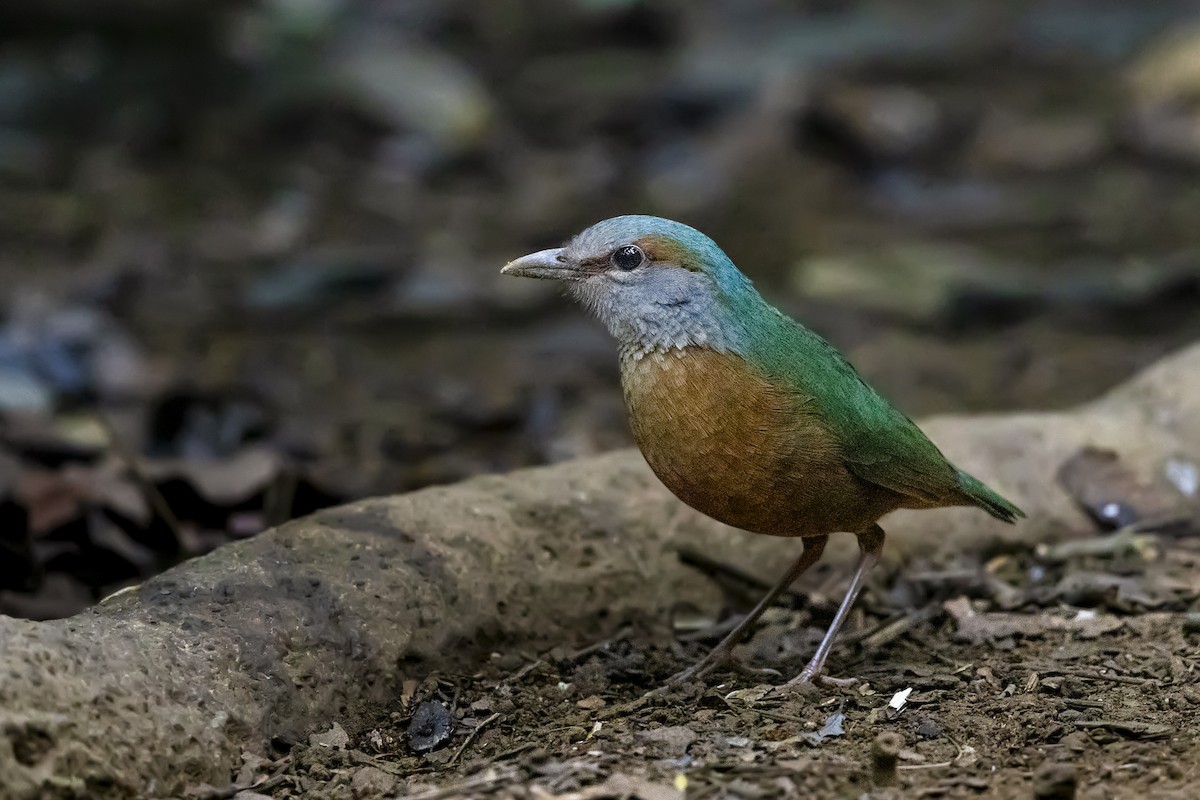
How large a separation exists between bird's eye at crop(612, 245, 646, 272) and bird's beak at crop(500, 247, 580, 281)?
138mm

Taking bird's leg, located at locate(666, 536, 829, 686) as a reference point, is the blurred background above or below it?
above

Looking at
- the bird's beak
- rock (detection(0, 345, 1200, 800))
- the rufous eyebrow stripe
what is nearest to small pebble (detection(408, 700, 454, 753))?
rock (detection(0, 345, 1200, 800))

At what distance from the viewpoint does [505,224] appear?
10.6 metres

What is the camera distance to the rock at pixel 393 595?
315cm

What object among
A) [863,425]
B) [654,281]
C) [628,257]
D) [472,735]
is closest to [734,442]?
[863,425]

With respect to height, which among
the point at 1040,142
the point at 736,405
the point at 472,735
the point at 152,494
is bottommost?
the point at 472,735

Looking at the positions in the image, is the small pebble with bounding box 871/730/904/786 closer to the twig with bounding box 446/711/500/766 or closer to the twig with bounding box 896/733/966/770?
the twig with bounding box 896/733/966/770

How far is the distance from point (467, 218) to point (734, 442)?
289 inches

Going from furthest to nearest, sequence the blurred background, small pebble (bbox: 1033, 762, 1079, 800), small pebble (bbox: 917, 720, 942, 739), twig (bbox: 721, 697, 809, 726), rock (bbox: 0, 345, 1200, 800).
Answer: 1. the blurred background
2. twig (bbox: 721, 697, 809, 726)
3. small pebble (bbox: 917, 720, 942, 739)
4. rock (bbox: 0, 345, 1200, 800)
5. small pebble (bbox: 1033, 762, 1079, 800)

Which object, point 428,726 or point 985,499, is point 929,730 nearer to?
point 985,499

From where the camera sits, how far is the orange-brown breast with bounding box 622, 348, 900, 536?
3.82m

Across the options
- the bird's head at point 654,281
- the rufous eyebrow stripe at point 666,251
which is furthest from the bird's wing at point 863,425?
the rufous eyebrow stripe at point 666,251

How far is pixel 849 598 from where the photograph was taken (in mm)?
4281

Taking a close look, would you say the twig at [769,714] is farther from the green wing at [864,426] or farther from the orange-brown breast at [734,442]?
the green wing at [864,426]
